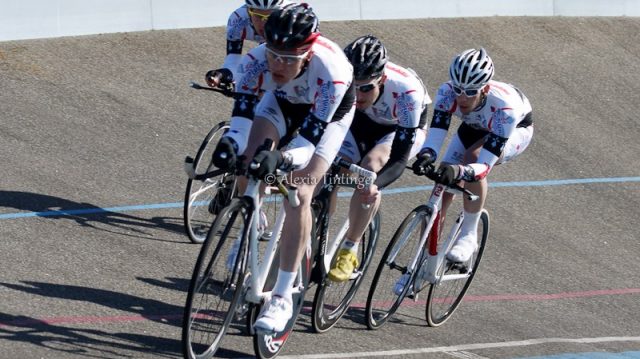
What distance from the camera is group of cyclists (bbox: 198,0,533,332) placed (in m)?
5.45

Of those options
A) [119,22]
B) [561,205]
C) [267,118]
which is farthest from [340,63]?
[119,22]

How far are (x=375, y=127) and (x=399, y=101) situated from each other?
0.32 m

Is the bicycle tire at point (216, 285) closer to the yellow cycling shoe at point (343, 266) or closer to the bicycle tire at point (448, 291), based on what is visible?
the yellow cycling shoe at point (343, 266)

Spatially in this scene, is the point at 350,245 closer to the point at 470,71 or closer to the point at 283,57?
the point at 470,71

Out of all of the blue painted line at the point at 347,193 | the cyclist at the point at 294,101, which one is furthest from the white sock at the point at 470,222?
the blue painted line at the point at 347,193

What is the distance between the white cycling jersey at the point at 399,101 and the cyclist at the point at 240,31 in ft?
3.59

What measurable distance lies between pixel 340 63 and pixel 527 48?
9556 millimetres

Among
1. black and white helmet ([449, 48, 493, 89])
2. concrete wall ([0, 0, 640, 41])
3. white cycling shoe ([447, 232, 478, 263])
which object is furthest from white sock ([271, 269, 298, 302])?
concrete wall ([0, 0, 640, 41])

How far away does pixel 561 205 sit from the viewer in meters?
10.4

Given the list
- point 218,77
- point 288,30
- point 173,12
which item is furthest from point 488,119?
point 173,12

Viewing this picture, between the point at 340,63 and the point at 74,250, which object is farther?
the point at 74,250

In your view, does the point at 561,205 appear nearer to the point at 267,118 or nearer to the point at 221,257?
the point at 267,118

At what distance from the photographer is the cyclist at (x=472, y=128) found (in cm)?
689

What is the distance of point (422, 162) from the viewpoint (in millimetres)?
6707
